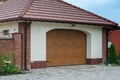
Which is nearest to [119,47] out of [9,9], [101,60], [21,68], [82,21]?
[101,60]

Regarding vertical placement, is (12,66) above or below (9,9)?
below

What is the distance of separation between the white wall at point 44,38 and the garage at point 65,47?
500 millimetres

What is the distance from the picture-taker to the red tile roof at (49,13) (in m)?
19.8

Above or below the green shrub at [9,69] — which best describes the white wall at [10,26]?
above

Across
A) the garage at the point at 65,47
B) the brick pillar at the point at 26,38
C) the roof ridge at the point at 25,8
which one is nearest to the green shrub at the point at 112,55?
the garage at the point at 65,47

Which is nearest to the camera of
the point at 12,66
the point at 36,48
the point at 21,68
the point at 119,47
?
the point at 12,66

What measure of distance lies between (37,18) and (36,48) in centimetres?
183

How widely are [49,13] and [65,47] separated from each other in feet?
8.74

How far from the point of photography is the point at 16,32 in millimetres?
19531

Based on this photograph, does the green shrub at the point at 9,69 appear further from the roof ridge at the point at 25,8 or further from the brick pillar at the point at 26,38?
the roof ridge at the point at 25,8

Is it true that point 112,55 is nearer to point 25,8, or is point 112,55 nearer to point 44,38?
point 44,38

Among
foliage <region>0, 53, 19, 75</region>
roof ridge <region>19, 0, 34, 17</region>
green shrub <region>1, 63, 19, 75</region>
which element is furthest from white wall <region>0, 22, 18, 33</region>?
green shrub <region>1, 63, 19, 75</region>

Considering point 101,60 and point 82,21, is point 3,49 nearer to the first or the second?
point 82,21

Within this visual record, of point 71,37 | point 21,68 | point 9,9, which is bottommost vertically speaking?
point 21,68
